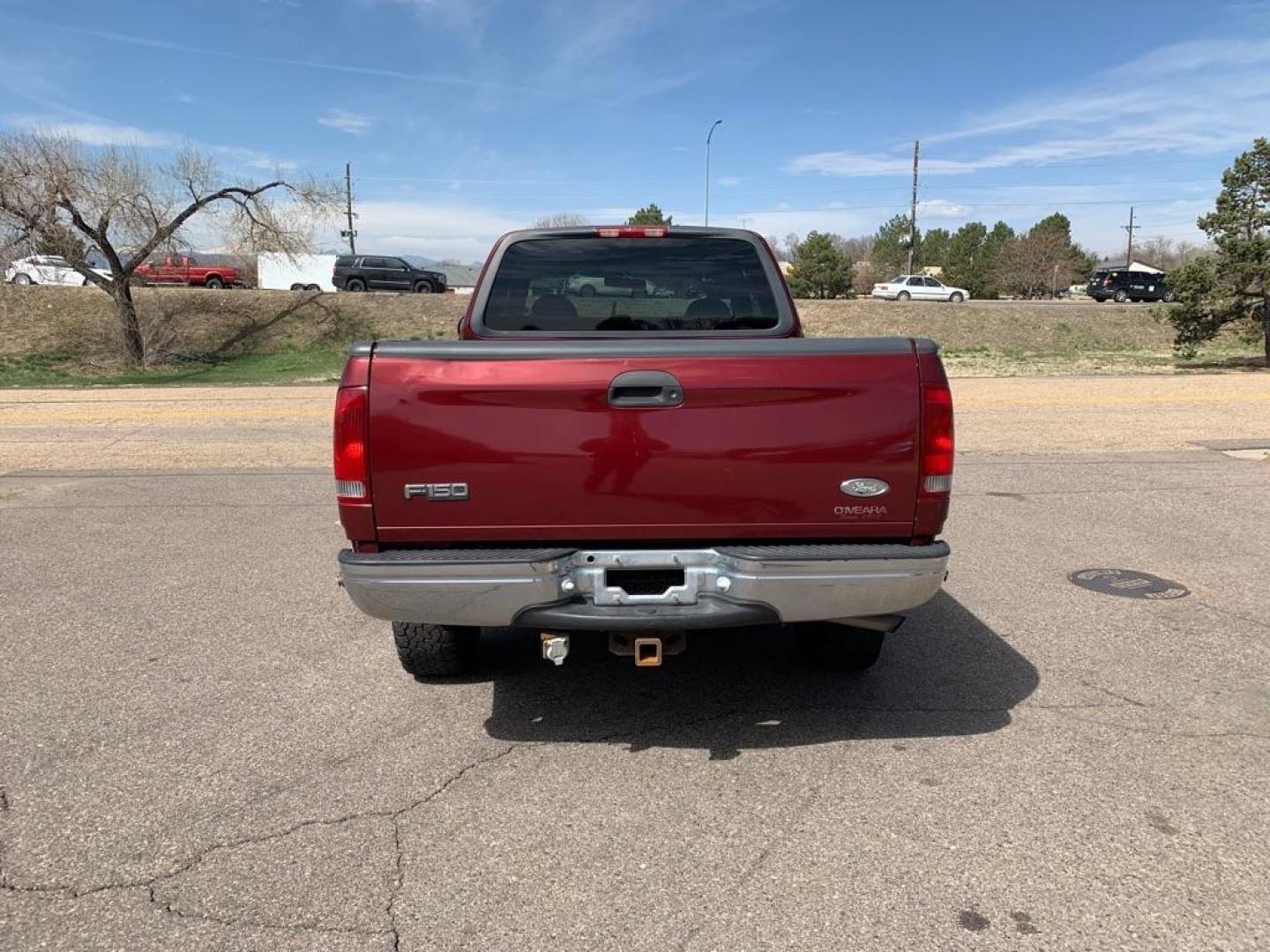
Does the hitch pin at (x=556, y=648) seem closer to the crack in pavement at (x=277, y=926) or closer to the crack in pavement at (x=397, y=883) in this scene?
Result: the crack in pavement at (x=397, y=883)

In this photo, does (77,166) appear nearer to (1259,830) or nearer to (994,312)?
(1259,830)

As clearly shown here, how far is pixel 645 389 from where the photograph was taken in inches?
124

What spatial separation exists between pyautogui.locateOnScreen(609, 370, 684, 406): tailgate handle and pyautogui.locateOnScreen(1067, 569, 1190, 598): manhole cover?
12.2 ft

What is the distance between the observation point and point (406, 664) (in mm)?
4090

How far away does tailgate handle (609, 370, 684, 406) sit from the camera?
3.13m

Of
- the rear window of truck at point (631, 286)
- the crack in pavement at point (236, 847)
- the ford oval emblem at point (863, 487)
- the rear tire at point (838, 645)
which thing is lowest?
the crack in pavement at point (236, 847)

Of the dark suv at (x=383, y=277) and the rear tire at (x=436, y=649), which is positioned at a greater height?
the dark suv at (x=383, y=277)

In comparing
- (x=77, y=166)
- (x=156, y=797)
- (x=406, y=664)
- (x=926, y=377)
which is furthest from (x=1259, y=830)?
(x=77, y=166)

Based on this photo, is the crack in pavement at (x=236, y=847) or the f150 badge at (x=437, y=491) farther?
the f150 badge at (x=437, y=491)

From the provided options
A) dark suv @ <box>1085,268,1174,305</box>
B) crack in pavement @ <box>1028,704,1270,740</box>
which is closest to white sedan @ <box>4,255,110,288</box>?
crack in pavement @ <box>1028,704,1270,740</box>

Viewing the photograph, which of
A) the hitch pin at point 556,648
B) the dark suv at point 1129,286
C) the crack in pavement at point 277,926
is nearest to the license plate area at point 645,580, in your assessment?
the hitch pin at point 556,648

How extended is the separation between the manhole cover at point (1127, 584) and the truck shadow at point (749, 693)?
1.24 meters

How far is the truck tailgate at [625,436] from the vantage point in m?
3.12

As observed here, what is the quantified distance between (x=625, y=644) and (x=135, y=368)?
80.7 feet
